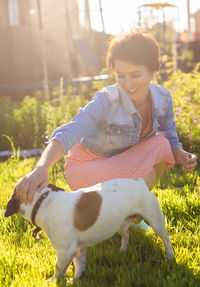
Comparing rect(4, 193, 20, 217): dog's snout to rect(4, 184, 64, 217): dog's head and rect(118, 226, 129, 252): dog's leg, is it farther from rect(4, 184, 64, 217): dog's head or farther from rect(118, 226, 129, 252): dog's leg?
rect(118, 226, 129, 252): dog's leg

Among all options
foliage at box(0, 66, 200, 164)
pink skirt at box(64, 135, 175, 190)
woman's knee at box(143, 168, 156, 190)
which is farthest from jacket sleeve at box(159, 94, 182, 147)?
foliage at box(0, 66, 200, 164)

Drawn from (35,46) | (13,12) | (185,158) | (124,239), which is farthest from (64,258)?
(13,12)

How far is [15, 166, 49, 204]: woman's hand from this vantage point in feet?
6.11

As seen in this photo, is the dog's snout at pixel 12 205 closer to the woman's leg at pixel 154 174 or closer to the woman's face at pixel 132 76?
the woman's leg at pixel 154 174

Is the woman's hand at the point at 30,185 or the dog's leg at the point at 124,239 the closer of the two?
the woman's hand at the point at 30,185

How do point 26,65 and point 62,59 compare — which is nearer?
point 26,65

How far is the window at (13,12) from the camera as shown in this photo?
1298cm

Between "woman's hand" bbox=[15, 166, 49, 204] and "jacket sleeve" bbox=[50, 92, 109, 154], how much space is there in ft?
0.81

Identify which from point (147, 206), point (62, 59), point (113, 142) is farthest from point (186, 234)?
point (62, 59)

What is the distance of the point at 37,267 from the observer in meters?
2.13

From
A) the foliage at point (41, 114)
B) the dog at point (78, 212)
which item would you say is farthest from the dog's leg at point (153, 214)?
the foliage at point (41, 114)

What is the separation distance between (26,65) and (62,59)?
1.86 m

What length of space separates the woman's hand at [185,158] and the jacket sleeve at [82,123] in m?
0.65

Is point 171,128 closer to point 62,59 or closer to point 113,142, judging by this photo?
point 113,142
